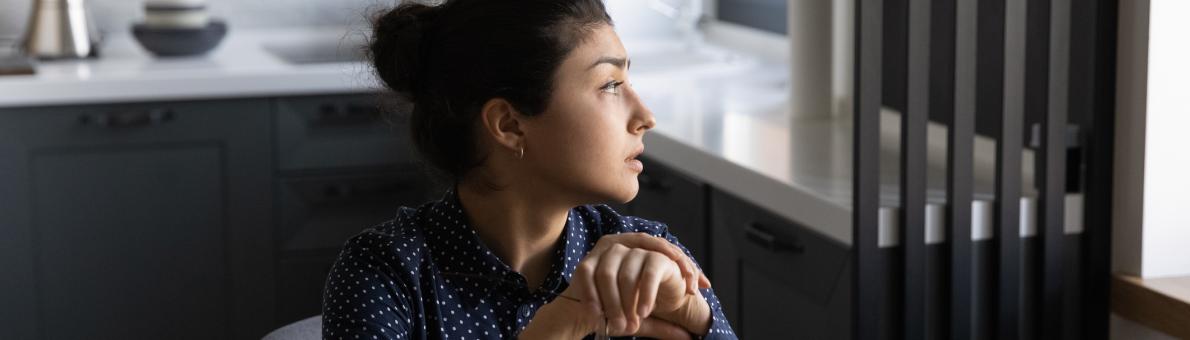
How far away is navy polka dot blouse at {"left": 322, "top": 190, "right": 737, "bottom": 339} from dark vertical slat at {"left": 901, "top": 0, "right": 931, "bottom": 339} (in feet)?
1.68

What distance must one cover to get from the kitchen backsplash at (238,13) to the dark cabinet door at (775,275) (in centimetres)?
151

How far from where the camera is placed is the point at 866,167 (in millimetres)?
1759

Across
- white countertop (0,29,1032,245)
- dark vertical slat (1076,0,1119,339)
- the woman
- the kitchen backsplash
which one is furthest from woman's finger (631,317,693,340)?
the kitchen backsplash

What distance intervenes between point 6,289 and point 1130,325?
2155mm

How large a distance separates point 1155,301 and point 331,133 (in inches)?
70.5

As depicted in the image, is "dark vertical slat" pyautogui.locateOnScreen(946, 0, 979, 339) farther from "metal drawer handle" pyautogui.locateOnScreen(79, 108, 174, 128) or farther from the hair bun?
"metal drawer handle" pyautogui.locateOnScreen(79, 108, 174, 128)

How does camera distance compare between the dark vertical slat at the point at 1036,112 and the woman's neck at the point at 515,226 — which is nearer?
the woman's neck at the point at 515,226

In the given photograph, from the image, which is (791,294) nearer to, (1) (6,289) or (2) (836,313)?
(2) (836,313)

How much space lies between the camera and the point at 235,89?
2910 mm

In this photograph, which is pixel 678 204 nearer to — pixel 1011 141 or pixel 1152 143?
pixel 1011 141

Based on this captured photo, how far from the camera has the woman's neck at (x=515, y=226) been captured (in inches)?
51.7

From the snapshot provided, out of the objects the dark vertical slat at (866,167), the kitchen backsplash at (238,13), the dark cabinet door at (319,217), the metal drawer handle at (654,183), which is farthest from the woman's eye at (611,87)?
the kitchen backsplash at (238,13)

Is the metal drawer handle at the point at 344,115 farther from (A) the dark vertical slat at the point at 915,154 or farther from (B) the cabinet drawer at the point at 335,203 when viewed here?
(A) the dark vertical slat at the point at 915,154

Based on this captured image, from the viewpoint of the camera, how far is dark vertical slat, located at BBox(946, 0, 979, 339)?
5.77ft
